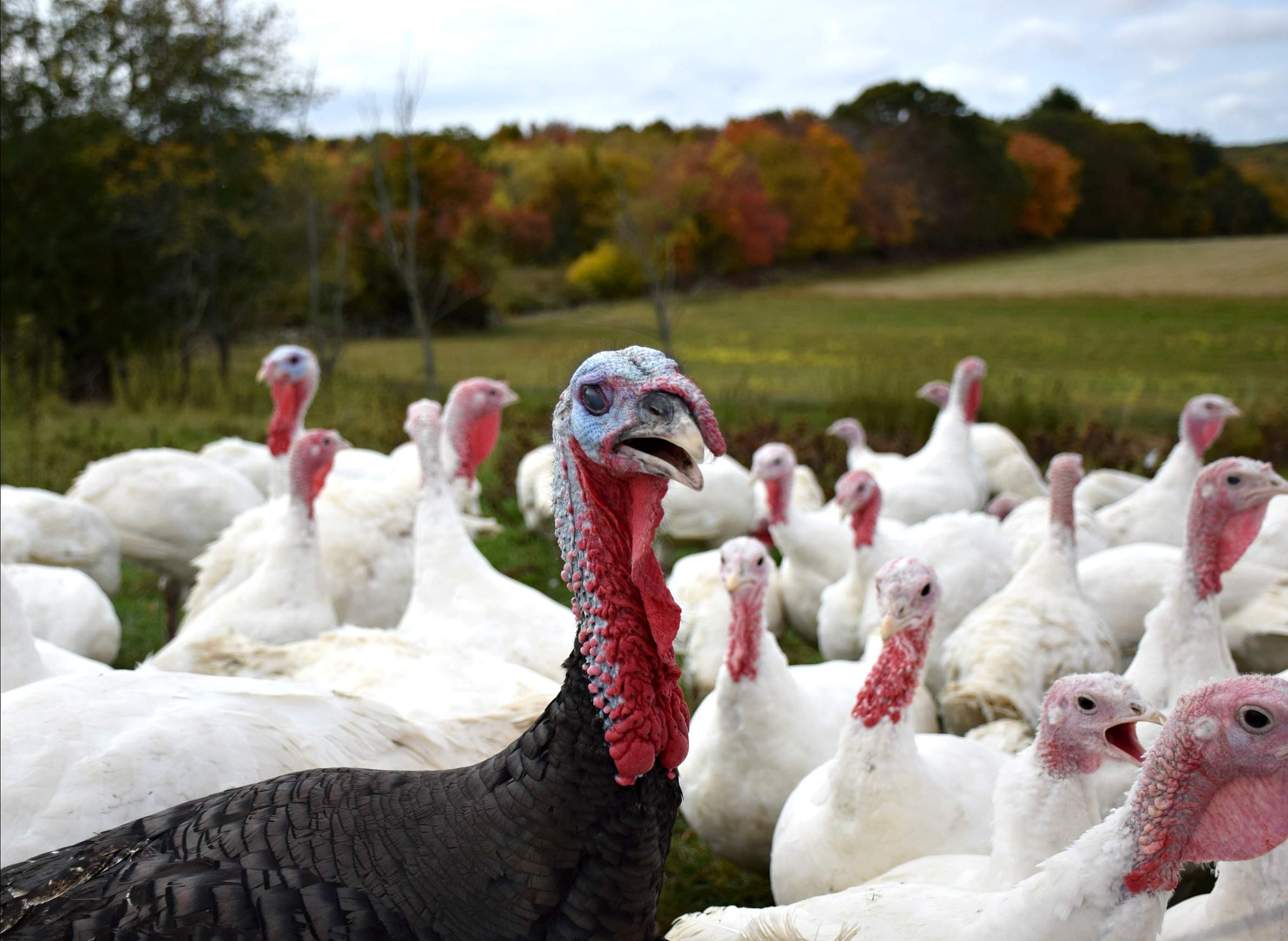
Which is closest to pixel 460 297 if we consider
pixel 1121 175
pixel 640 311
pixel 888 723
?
pixel 640 311

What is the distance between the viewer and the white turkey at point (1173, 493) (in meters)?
6.22

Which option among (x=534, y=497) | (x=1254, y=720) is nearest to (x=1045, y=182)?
(x=534, y=497)

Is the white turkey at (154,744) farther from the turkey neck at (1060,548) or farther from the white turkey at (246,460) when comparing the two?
the white turkey at (246,460)

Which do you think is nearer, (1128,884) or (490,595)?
(1128,884)

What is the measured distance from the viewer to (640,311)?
18.8 m

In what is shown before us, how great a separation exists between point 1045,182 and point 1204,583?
2151 cm

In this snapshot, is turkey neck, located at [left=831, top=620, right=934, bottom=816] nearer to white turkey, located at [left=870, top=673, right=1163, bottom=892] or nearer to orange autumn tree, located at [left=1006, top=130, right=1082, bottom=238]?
white turkey, located at [left=870, top=673, right=1163, bottom=892]

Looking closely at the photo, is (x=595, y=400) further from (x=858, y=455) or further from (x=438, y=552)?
(x=858, y=455)

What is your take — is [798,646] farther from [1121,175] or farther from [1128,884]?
[1121,175]

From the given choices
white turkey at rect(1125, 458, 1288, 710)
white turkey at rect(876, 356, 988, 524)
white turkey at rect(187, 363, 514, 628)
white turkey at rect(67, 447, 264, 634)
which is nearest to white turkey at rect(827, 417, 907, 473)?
white turkey at rect(876, 356, 988, 524)

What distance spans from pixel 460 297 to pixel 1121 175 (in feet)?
47.5

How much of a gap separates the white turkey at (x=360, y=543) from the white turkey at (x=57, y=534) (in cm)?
72

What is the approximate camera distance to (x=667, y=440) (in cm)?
179

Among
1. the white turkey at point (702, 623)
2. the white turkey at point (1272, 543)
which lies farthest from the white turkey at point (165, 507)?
the white turkey at point (1272, 543)
